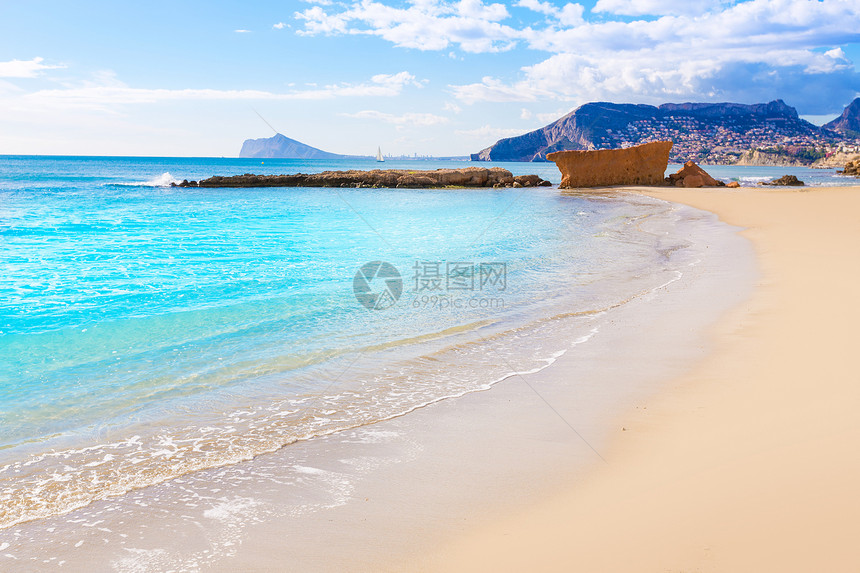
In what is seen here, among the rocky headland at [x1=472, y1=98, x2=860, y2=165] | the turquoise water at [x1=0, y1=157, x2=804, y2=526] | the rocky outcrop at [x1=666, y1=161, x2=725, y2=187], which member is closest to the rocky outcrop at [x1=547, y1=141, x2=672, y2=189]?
the rocky outcrop at [x1=666, y1=161, x2=725, y2=187]

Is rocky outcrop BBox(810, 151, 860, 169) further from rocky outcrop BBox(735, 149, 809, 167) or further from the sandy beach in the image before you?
the sandy beach

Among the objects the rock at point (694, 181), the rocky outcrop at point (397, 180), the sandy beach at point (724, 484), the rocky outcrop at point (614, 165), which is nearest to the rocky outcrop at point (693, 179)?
the rock at point (694, 181)

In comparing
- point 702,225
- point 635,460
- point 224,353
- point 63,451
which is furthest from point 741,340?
point 702,225

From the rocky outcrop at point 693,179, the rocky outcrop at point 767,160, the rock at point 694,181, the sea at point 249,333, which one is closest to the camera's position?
the sea at point 249,333

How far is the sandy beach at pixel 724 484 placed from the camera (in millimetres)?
2596

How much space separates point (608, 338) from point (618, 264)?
20.3 ft

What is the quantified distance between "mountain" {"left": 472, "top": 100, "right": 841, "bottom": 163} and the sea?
143 meters

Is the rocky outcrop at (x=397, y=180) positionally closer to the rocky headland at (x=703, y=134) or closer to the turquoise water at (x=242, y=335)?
the turquoise water at (x=242, y=335)

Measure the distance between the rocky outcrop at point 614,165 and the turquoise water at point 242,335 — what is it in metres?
30.5

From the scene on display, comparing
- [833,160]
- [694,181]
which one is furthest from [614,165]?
[833,160]

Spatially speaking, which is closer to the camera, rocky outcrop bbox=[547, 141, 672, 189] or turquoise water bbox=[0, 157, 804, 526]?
turquoise water bbox=[0, 157, 804, 526]

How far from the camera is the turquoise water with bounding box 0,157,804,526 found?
162 inches

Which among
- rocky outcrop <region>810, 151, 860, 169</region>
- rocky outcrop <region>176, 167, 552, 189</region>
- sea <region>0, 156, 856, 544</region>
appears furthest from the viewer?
rocky outcrop <region>810, 151, 860, 169</region>

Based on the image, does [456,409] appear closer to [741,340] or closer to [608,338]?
[608,338]
